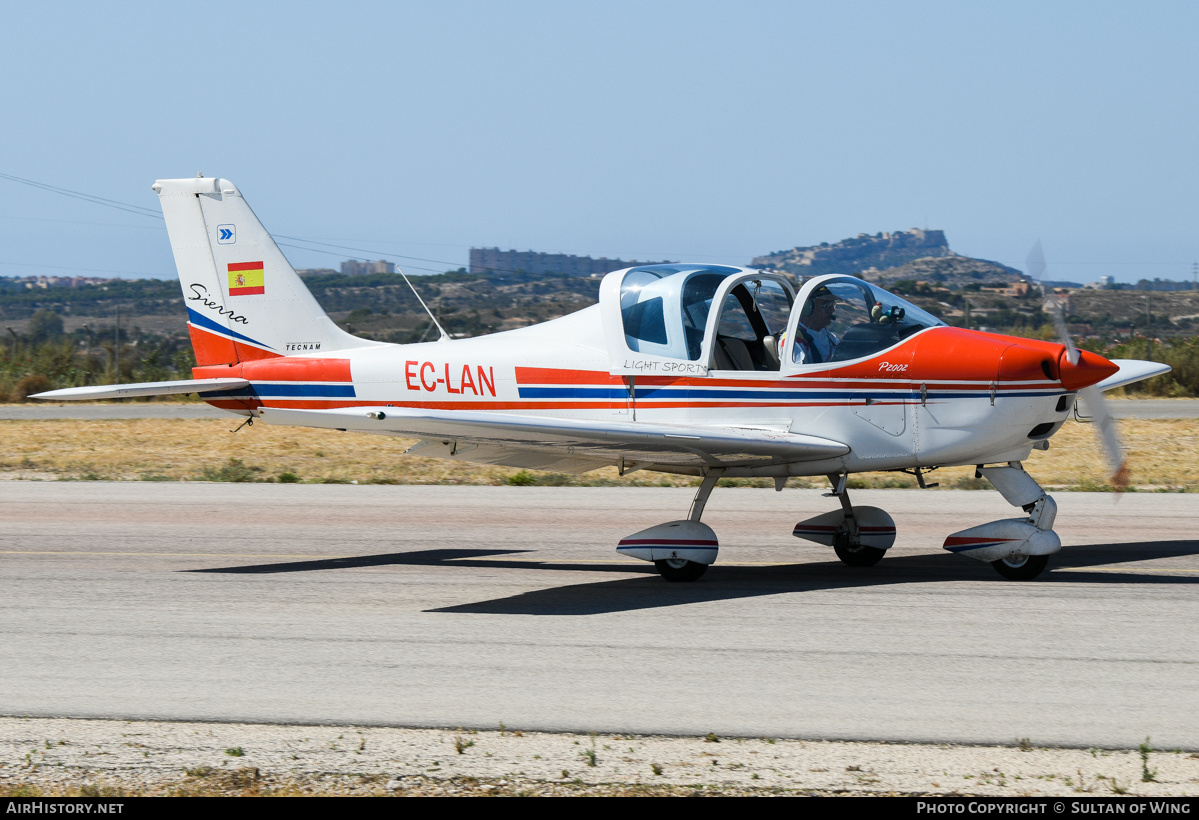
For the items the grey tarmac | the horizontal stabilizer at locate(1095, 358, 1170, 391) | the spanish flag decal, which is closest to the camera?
the grey tarmac

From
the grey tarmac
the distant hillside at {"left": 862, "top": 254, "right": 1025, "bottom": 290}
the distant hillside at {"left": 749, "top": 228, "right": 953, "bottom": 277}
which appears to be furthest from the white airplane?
the distant hillside at {"left": 749, "top": 228, "right": 953, "bottom": 277}

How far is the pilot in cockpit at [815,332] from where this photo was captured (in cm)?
903

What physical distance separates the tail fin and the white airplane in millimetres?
476

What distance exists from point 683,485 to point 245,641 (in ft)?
30.1

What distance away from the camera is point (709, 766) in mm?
4844

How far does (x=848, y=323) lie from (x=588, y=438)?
2.31 meters

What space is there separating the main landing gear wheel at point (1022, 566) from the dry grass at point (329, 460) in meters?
6.50

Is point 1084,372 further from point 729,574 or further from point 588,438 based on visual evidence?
point 588,438

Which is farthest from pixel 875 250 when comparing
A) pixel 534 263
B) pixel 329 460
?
pixel 329 460

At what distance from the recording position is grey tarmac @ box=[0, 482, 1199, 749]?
5688 millimetres

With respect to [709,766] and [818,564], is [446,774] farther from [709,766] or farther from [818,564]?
[818,564]

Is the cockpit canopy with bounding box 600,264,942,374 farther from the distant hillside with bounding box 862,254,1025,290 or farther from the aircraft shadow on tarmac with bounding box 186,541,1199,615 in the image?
the distant hillside with bounding box 862,254,1025,290

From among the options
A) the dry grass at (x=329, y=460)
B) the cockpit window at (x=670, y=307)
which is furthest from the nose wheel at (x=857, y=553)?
the dry grass at (x=329, y=460)
